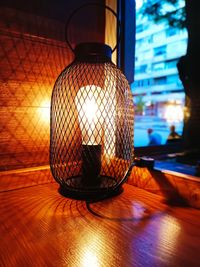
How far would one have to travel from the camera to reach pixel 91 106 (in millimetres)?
690

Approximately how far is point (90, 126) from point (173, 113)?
64 centimetres

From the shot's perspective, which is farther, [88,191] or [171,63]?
[171,63]

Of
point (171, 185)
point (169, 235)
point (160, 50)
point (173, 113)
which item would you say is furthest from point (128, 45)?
point (169, 235)

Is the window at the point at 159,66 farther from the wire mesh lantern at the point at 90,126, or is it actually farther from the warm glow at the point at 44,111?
the warm glow at the point at 44,111

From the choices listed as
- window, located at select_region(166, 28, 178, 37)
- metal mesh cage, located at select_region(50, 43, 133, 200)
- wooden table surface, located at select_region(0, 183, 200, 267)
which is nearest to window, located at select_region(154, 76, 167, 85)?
window, located at select_region(166, 28, 178, 37)

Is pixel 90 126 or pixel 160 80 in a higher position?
pixel 160 80

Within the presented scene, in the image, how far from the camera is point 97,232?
1.56ft

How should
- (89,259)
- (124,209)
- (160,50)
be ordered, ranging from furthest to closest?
(160,50) < (124,209) < (89,259)

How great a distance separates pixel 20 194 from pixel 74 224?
257 millimetres

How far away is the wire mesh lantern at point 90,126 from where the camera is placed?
0.65m

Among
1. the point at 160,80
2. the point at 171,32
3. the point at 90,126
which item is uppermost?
the point at 171,32

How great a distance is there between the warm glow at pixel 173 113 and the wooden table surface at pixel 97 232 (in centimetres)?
60

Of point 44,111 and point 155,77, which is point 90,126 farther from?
point 155,77

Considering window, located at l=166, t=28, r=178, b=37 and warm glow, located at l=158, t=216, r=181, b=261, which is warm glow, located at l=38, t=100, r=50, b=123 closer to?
warm glow, located at l=158, t=216, r=181, b=261
